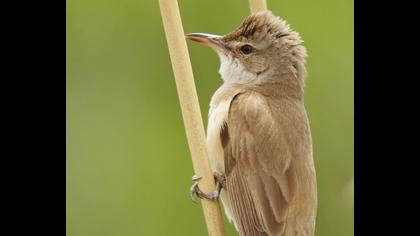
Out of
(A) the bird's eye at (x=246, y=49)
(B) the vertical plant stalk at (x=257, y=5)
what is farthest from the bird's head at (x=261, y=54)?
(B) the vertical plant stalk at (x=257, y=5)

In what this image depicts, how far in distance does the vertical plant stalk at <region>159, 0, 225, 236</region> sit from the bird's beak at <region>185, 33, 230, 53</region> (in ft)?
2.85

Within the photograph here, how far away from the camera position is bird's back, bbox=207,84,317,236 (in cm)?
356

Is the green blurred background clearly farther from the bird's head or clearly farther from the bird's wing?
the bird's wing

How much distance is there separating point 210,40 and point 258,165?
86 centimetres

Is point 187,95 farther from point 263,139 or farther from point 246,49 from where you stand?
point 246,49

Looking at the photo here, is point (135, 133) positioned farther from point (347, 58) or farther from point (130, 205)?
point (347, 58)

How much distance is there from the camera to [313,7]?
475 centimetres

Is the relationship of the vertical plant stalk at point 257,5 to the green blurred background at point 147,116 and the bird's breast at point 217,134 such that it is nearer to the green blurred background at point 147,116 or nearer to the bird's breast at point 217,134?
the bird's breast at point 217,134

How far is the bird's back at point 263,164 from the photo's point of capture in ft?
11.7

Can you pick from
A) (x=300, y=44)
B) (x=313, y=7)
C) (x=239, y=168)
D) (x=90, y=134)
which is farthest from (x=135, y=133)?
(x=313, y=7)

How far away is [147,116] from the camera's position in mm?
4375

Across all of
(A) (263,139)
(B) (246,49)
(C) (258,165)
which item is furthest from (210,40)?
(C) (258,165)

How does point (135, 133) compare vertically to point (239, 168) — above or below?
above

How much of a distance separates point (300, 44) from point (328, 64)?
0.61 m
